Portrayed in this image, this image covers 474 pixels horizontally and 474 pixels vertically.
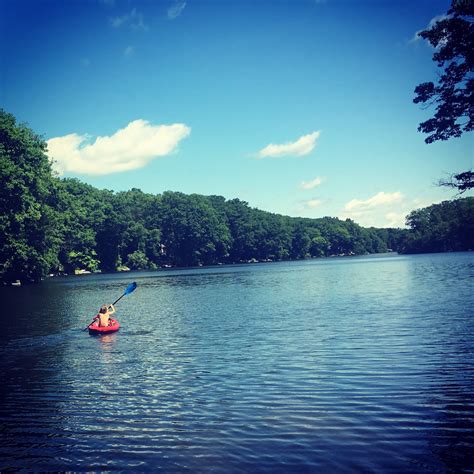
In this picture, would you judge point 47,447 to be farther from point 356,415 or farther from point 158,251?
point 158,251

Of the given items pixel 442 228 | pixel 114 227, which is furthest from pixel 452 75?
pixel 442 228

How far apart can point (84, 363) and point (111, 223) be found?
124622 millimetres

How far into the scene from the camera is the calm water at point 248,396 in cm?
911

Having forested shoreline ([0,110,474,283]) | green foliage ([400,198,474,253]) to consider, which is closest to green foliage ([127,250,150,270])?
forested shoreline ([0,110,474,283])

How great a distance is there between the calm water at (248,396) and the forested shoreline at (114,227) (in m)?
51.7

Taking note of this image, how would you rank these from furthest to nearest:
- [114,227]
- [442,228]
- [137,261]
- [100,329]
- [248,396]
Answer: [442,228] → [137,261] → [114,227] → [100,329] → [248,396]

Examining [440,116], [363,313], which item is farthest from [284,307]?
[440,116]

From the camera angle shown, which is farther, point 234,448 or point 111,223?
point 111,223

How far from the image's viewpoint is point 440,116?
97.2 ft

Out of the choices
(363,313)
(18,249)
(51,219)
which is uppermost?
(51,219)

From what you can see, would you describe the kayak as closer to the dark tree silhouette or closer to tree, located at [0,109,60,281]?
the dark tree silhouette

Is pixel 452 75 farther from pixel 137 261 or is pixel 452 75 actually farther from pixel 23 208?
pixel 137 261

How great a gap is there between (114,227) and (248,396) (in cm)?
13167

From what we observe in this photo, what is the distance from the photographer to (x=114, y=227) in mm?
138875
